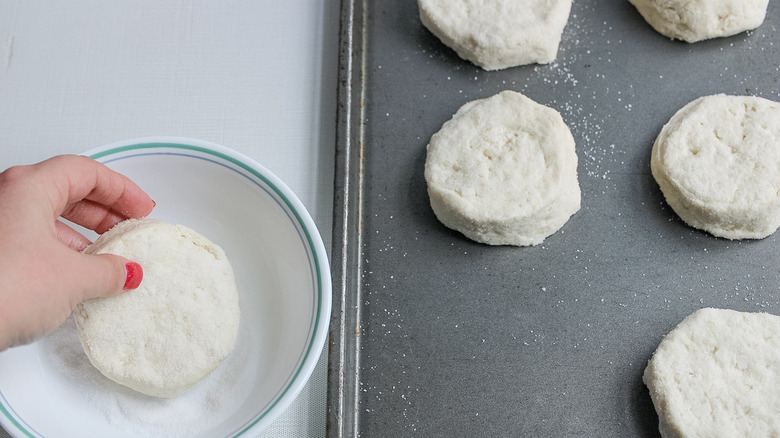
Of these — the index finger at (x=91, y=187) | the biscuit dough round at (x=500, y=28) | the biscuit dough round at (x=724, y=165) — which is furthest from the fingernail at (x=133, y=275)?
the biscuit dough round at (x=724, y=165)

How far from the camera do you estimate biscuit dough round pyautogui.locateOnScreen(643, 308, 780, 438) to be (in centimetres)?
99

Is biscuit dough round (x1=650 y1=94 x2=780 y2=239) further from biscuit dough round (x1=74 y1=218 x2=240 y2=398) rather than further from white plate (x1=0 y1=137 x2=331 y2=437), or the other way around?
biscuit dough round (x1=74 y1=218 x2=240 y2=398)

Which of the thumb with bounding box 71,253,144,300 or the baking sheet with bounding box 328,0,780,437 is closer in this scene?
the thumb with bounding box 71,253,144,300

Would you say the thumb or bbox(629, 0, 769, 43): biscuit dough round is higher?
bbox(629, 0, 769, 43): biscuit dough round

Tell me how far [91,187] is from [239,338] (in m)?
0.32

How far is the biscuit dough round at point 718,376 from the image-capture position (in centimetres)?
99

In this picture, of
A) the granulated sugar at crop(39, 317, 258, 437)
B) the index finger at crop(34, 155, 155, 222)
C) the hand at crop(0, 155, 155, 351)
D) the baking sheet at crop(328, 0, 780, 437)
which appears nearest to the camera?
the hand at crop(0, 155, 155, 351)

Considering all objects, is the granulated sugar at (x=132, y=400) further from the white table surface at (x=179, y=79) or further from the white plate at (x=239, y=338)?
the white table surface at (x=179, y=79)

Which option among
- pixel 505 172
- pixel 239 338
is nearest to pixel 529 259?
pixel 505 172

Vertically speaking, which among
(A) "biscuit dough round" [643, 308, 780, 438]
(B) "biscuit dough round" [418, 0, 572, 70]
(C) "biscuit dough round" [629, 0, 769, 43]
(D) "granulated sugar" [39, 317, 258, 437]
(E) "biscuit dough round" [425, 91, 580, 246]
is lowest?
(D) "granulated sugar" [39, 317, 258, 437]

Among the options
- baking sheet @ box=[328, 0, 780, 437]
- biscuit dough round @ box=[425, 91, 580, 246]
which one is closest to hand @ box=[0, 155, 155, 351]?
baking sheet @ box=[328, 0, 780, 437]

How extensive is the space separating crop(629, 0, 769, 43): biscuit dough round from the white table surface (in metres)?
0.65

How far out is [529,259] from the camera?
114cm

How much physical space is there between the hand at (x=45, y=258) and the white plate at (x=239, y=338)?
12cm
